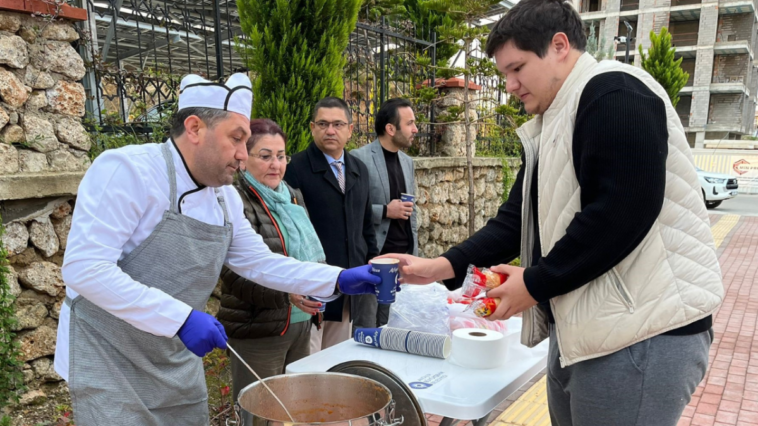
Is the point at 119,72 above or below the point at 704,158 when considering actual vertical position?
above

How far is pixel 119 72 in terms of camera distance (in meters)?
3.62

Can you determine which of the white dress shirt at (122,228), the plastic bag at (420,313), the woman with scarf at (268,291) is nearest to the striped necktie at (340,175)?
the woman with scarf at (268,291)

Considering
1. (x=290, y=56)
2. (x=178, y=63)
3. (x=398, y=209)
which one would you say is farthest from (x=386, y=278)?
(x=178, y=63)

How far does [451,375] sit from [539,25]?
1.17m

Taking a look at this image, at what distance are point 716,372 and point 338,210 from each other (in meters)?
3.42

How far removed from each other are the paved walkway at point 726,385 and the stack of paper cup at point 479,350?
1.69 meters

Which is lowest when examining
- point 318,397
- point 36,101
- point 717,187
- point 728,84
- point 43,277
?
point 717,187

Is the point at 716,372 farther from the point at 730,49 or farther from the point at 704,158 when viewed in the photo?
the point at 730,49

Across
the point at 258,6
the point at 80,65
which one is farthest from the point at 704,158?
the point at 80,65

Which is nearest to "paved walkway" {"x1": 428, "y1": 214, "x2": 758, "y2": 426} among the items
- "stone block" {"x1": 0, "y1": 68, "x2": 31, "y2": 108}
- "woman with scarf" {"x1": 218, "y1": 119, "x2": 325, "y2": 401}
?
"woman with scarf" {"x1": 218, "y1": 119, "x2": 325, "y2": 401}

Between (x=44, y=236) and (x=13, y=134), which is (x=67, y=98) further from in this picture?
(x=44, y=236)

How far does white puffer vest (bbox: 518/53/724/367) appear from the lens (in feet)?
4.61

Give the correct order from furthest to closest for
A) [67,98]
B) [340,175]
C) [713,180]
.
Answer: [713,180]
[340,175]
[67,98]

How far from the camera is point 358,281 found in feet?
6.60
